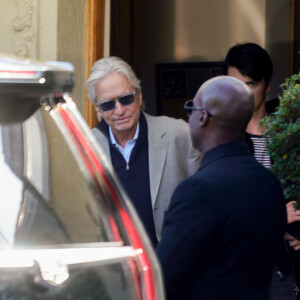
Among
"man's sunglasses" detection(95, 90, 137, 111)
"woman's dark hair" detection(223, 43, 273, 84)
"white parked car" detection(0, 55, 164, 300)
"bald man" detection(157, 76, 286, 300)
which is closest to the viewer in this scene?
"white parked car" detection(0, 55, 164, 300)

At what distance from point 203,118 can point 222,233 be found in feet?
1.55

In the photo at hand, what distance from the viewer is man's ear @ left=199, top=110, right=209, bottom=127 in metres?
3.61

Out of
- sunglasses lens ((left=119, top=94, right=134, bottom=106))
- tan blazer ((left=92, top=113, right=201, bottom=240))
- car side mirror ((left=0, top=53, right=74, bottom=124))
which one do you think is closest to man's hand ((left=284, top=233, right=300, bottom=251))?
tan blazer ((left=92, top=113, right=201, bottom=240))

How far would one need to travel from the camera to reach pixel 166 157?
16.0 feet

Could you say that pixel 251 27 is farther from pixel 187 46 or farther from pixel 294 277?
pixel 294 277

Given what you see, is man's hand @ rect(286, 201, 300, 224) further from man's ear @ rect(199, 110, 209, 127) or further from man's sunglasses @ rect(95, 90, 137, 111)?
man's ear @ rect(199, 110, 209, 127)

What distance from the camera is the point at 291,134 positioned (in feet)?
14.9

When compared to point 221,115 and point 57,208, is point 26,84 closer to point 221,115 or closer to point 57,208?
point 57,208

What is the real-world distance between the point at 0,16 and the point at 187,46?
3518 millimetres

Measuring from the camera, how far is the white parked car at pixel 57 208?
8.38ft

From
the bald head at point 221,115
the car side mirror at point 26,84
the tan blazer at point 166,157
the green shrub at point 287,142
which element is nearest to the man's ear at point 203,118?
the bald head at point 221,115

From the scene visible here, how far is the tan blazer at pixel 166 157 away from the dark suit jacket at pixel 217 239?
1211 millimetres

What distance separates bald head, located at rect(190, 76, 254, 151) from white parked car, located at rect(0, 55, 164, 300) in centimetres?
73

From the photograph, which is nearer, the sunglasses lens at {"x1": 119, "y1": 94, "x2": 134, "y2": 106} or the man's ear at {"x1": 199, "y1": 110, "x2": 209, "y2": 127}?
the man's ear at {"x1": 199, "y1": 110, "x2": 209, "y2": 127}
